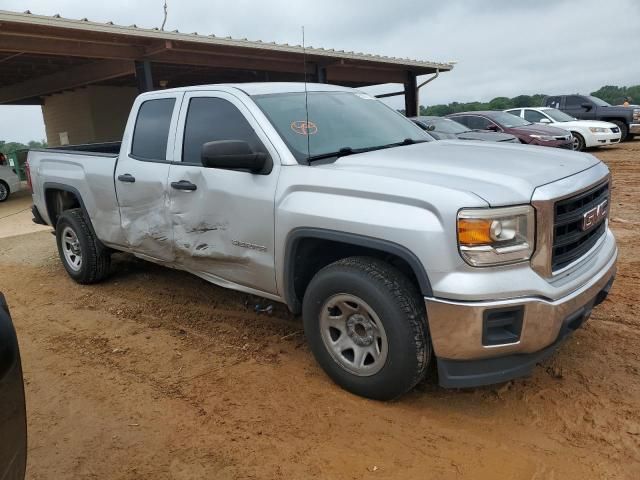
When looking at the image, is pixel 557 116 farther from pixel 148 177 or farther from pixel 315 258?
pixel 315 258

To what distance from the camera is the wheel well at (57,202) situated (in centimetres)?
594

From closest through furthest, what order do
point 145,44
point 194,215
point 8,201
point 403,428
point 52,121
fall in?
point 403,428, point 194,215, point 145,44, point 8,201, point 52,121

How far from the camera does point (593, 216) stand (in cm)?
320

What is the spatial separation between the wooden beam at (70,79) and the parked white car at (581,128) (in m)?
11.0

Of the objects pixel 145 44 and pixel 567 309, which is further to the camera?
pixel 145 44

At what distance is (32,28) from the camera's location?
9727 millimetres

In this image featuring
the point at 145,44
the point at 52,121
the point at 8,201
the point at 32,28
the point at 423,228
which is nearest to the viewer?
the point at 423,228

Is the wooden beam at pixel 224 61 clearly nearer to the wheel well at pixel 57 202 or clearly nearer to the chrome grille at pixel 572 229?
the wheel well at pixel 57 202

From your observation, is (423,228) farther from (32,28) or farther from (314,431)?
(32,28)

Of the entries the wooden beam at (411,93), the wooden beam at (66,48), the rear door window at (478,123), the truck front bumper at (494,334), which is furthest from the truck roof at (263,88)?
the wooden beam at (411,93)

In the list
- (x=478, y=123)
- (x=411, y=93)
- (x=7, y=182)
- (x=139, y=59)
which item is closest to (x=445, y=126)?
(x=478, y=123)

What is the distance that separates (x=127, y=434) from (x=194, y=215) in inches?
63.3

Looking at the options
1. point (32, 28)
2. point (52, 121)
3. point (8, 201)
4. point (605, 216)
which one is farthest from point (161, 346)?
point (52, 121)

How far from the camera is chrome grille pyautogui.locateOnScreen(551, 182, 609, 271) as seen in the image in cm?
284
